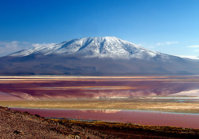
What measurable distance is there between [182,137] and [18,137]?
8.93m

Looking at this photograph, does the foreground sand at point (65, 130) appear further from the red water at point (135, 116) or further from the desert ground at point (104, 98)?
the desert ground at point (104, 98)

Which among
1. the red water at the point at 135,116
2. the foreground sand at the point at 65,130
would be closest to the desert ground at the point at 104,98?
the red water at the point at 135,116

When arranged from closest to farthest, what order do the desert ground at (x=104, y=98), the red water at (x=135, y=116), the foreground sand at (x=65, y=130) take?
the foreground sand at (x=65, y=130)
the red water at (x=135, y=116)
the desert ground at (x=104, y=98)

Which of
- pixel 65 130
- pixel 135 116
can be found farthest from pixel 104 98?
pixel 65 130

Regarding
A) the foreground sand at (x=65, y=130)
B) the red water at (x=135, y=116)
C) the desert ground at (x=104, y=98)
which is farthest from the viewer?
the desert ground at (x=104, y=98)

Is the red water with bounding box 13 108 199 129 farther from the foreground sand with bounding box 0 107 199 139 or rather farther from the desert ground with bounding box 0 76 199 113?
the foreground sand with bounding box 0 107 199 139

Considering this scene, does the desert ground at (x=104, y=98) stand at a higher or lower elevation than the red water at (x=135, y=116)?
higher

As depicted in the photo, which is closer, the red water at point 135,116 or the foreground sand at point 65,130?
the foreground sand at point 65,130

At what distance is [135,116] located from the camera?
2277cm

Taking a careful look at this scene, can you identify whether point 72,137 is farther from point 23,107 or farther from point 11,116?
point 23,107

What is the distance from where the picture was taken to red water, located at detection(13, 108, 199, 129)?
2009 centimetres

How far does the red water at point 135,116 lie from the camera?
791 inches

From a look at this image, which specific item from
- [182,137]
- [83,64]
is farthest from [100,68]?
[182,137]

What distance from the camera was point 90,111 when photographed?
2527cm
